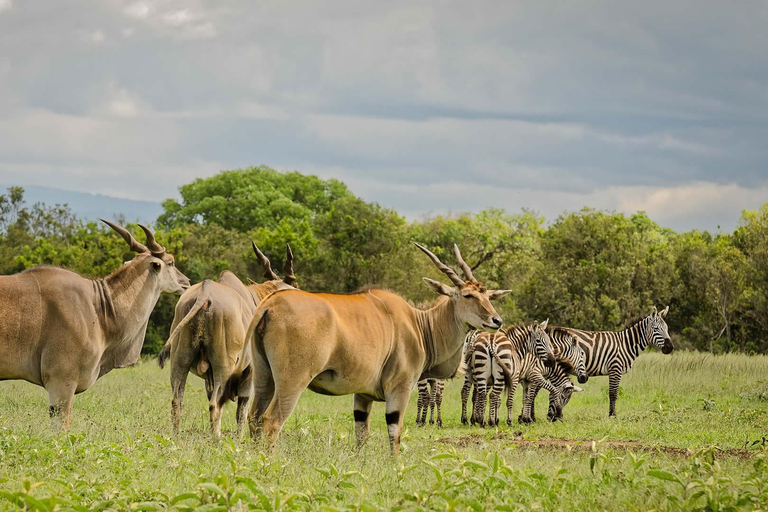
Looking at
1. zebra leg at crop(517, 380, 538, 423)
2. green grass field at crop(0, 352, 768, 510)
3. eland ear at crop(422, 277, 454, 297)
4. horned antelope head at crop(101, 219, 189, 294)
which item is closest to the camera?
green grass field at crop(0, 352, 768, 510)

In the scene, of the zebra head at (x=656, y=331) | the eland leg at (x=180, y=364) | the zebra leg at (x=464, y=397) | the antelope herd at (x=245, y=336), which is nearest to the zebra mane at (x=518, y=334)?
the zebra leg at (x=464, y=397)

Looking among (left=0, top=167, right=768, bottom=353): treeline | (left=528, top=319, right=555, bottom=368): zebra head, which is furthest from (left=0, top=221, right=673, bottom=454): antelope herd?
(left=0, top=167, right=768, bottom=353): treeline

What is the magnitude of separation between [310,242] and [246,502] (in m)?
31.1

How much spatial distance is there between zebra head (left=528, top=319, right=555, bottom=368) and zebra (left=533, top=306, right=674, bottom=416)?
3.49ft

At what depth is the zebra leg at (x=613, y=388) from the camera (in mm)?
14827

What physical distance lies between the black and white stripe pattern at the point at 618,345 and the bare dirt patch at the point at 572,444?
13.5 ft

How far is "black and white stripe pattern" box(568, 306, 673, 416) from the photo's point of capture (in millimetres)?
16297

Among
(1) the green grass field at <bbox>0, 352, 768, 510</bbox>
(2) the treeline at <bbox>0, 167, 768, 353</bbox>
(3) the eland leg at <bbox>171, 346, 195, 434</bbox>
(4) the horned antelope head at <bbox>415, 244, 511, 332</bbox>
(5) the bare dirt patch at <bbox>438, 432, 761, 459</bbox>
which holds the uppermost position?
(2) the treeline at <bbox>0, 167, 768, 353</bbox>

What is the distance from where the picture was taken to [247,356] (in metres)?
10.2

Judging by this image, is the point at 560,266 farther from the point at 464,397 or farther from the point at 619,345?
the point at 464,397

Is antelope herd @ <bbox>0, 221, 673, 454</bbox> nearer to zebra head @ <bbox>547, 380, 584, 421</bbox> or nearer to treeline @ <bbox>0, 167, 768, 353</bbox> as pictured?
zebra head @ <bbox>547, 380, 584, 421</bbox>

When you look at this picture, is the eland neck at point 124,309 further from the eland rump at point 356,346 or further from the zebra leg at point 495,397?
the zebra leg at point 495,397

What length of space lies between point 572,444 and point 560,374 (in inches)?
170

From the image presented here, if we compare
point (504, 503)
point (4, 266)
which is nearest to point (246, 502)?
point (504, 503)
